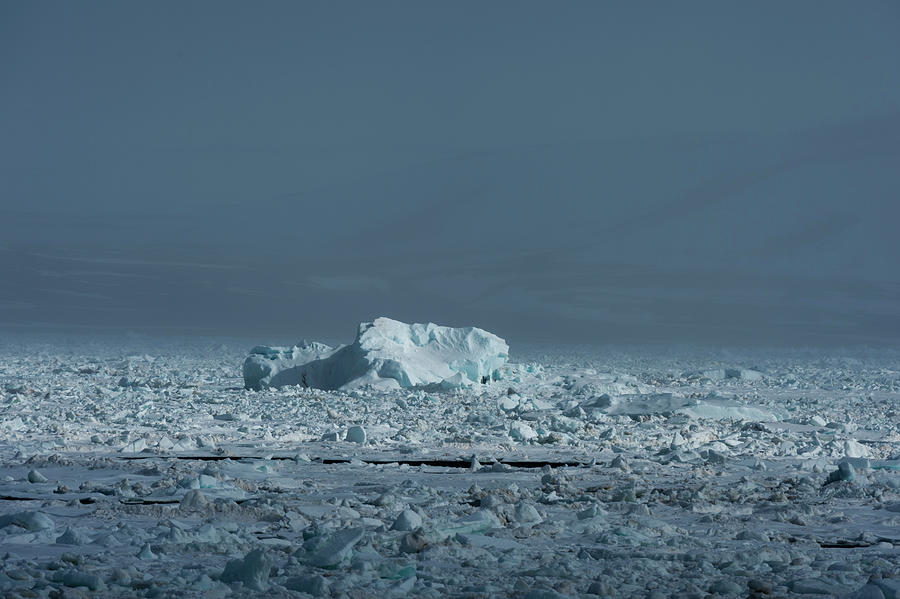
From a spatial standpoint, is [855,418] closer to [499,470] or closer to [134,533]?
[499,470]

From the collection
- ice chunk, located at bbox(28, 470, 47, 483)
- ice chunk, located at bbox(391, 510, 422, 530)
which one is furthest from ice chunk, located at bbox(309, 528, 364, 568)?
ice chunk, located at bbox(28, 470, 47, 483)

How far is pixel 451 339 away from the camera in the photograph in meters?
20.4

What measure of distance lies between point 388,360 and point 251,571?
45.3 ft

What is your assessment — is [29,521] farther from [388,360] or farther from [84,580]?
[388,360]

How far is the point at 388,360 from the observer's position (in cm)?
1839

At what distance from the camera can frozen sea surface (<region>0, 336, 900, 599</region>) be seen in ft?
15.7

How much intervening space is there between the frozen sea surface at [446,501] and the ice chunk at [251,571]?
0.04 feet

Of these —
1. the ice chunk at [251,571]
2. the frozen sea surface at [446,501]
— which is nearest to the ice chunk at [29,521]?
the frozen sea surface at [446,501]

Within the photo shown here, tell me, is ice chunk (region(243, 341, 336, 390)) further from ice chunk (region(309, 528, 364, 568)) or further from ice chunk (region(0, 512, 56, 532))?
ice chunk (region(309, 528, 364, 568))

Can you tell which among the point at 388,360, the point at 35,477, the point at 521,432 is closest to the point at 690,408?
the point at 521,432

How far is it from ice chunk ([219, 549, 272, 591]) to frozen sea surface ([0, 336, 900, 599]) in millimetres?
11

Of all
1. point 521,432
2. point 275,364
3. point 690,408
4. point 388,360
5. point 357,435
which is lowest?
point 357,435

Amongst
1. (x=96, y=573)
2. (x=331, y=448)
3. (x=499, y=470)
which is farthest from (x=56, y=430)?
(x=96, y=573)

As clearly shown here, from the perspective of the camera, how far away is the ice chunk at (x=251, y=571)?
4.54 meters
